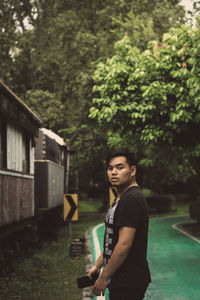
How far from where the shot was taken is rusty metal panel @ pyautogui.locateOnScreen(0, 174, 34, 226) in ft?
32.4

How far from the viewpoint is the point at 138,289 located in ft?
12.2

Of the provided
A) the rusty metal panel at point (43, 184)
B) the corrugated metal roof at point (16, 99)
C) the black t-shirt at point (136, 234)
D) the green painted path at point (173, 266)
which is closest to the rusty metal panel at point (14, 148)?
the corrugated metal roof at point (16, 99)

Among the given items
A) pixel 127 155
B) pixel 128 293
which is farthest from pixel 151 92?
pixel 128 293

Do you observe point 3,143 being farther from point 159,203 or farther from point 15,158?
point 159,203

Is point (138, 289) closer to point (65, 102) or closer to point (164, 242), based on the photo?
point (164, 242)

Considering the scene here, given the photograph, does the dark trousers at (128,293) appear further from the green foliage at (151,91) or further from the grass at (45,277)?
the green foliage at (151,91)

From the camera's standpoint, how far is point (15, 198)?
11.1m

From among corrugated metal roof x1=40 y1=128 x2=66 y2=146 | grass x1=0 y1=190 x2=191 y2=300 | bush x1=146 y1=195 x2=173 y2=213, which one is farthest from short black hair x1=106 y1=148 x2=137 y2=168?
bush x1=146 y1=195 x2=173 y2=213

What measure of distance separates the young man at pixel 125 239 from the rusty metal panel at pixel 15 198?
6.13 metres

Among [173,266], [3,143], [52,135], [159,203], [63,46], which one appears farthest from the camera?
[159,203]

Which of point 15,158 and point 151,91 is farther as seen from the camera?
point 151,91

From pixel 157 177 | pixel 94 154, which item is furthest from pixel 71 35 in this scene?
pixel 157 177

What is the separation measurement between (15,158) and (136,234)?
8.27 metres

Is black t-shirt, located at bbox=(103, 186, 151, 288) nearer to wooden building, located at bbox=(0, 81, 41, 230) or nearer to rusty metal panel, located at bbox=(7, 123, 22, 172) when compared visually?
wooden building, located at bbox=(0, 81, 41, 230)
